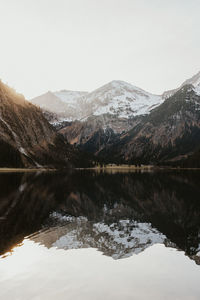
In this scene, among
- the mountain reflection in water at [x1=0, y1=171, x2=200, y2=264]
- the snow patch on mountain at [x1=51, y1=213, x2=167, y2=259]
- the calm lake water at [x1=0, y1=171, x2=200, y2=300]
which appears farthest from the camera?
the mountain reflection in water at [x1=0, y1=171, x2=200, y2=264]

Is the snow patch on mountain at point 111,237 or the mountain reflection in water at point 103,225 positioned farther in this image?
the mountain reflection in water at point 103,225

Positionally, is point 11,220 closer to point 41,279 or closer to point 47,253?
point 47,253

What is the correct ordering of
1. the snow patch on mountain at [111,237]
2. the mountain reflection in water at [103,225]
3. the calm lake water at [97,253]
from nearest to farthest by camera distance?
the calm lake water at [97,253] → the snow patch on mountain at [111,237] → the mountain reflection in water at [103,225]

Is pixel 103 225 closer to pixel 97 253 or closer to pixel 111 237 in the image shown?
pixel 111 237

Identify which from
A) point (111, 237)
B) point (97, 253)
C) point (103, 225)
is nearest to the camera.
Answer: point (97, 253)

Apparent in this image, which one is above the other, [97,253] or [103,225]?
[97,253]

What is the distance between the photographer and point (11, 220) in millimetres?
33344

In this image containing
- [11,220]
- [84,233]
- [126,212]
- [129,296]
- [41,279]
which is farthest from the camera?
[126,212]

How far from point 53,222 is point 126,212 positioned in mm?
14451

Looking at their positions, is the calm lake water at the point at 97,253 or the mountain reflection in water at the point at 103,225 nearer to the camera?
the calm lake water at the point at 97,253

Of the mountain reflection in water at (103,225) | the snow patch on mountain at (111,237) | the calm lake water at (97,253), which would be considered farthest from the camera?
the mountain reflection in water at (103,225)

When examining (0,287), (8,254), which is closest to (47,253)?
(8,254)

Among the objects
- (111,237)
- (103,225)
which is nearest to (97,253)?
(111,237)

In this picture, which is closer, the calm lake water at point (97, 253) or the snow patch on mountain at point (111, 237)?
the calm lake water at point (97, 253)
